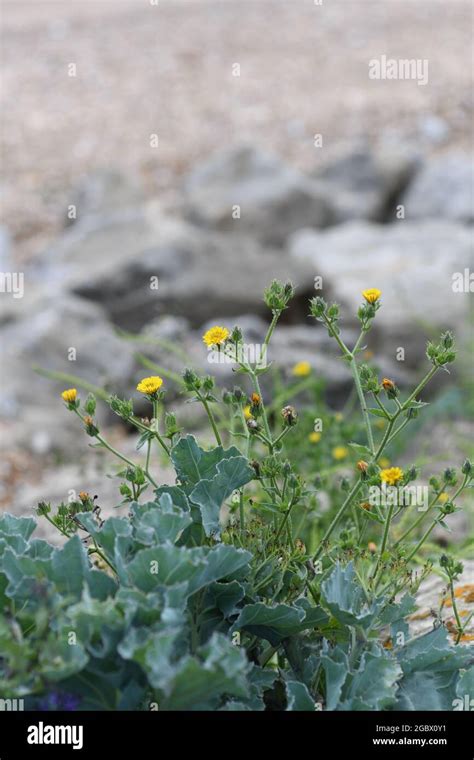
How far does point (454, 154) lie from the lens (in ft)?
A: 33.2

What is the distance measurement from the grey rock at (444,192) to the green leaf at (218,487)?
6.73m

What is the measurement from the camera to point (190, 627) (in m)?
2.09

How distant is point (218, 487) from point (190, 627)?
0.32 metres

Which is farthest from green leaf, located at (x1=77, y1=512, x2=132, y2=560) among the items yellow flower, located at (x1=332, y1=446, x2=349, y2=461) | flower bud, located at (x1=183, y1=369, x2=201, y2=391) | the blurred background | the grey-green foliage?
yellow flower, located at (x1=332, y1=446, x2=349, y2=461)

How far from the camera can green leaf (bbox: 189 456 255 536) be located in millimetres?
2207

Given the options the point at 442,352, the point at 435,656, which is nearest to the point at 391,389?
the point at 442,352

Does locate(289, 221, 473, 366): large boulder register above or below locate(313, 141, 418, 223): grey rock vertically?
below

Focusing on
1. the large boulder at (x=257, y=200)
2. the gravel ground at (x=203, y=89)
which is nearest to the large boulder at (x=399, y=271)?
the large boulder at (x=257, y=200)

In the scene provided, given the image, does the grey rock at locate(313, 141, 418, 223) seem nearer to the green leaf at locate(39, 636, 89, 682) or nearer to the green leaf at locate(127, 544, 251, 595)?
the green leaf at locate(127, 544, 251, 595)

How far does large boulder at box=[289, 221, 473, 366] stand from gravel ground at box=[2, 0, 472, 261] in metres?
3.02

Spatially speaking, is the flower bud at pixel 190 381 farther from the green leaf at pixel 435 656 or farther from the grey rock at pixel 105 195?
the grey rock at pixel 105 195
